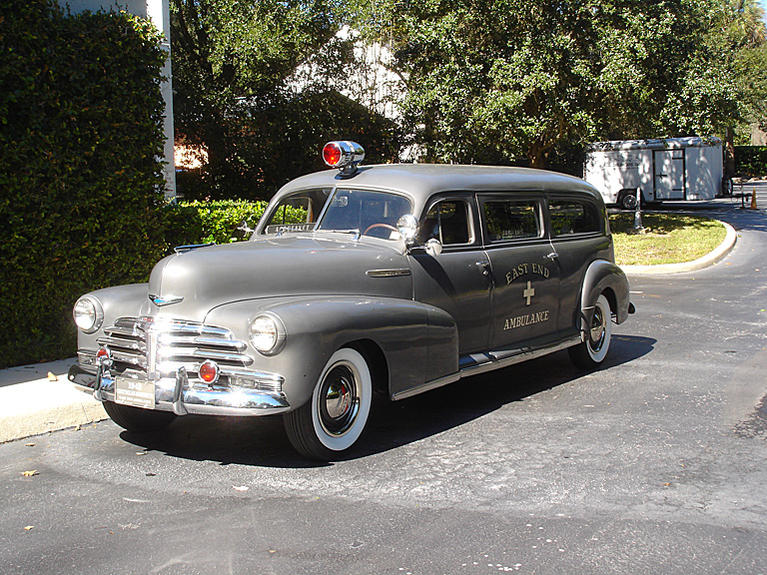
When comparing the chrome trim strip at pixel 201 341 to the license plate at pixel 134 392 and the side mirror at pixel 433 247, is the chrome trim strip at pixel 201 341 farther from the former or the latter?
the side mirror at pixel 433 247

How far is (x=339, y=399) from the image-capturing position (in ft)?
17.4

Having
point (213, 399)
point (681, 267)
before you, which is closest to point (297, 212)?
point (213, 399)

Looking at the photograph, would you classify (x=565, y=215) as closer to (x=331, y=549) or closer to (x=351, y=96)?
(x=331, y=549)

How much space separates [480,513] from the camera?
4.34 meters

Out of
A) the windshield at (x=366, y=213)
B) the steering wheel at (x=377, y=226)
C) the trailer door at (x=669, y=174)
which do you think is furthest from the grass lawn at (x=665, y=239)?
the steering wheel at (x=377, y=226)

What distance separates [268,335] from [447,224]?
2.20 m

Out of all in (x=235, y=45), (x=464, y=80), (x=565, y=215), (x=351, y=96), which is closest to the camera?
(x=565, y=215)

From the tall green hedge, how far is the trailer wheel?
2544 centimetres

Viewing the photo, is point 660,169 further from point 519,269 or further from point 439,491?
point 439,491

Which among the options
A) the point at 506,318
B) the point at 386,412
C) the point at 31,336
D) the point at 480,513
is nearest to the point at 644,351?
the point at 506,318

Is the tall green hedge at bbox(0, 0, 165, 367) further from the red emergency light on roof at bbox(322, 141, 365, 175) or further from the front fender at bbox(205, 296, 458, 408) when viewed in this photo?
the front fender at bbox(205, 296, 458, 408)

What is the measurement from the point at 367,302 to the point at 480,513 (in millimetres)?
1688

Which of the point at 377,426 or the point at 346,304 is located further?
the point at 377,426

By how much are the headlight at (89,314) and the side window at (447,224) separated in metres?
2.37
